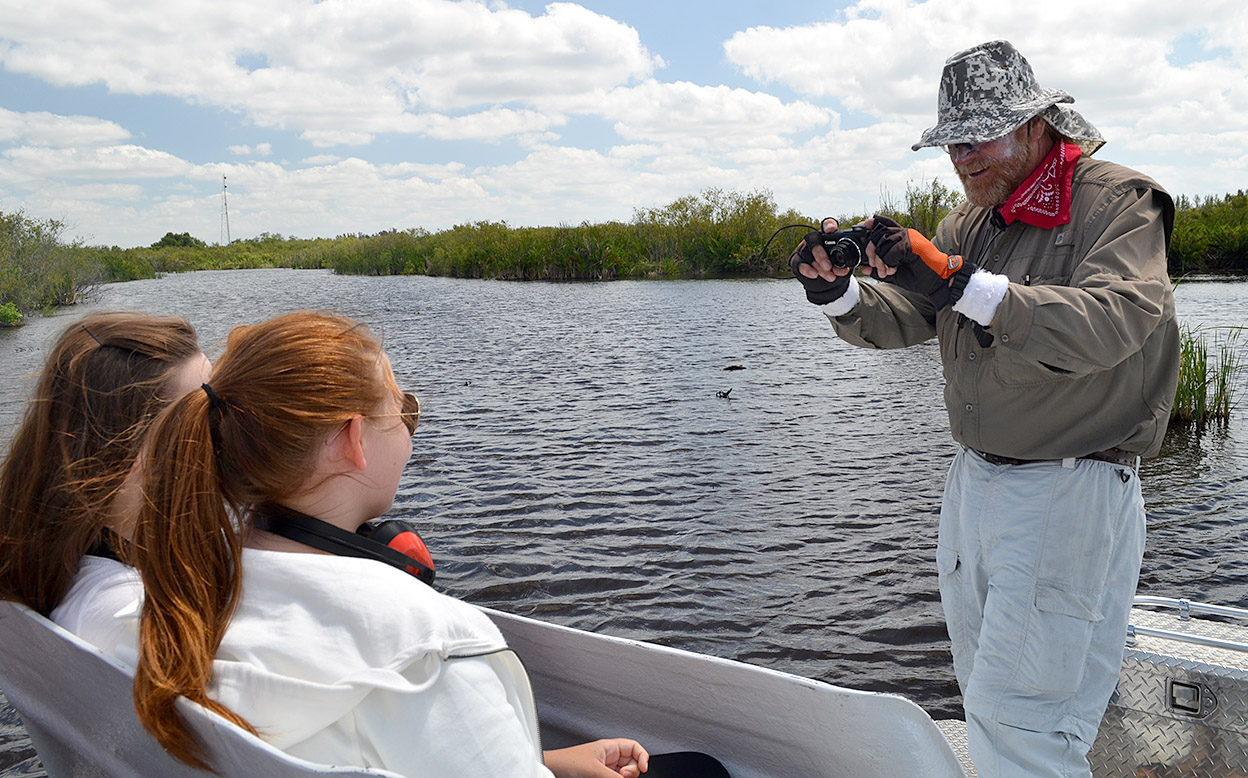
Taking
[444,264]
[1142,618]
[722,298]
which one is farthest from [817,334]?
[444,264]

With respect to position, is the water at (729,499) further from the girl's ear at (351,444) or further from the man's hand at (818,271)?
the man's hand at (818,271)

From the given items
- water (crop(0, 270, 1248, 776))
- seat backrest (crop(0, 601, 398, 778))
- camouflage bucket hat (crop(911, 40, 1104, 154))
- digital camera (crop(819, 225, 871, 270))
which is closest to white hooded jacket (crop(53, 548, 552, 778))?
seat backrest (crop(0, 601, 398, 778))

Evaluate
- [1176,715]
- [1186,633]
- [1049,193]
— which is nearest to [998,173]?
[1049,193]

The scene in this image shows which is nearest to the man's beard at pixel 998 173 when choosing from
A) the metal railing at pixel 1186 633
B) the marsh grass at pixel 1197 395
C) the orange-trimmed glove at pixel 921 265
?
the orange-trimmed glove at pixel 921 265

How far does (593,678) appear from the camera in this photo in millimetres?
2242

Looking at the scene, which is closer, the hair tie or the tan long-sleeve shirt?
the hair tie

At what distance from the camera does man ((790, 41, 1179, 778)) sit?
2.19 m

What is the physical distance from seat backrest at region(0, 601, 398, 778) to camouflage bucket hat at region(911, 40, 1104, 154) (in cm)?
215

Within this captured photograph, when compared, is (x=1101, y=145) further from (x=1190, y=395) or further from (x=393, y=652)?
(x=1190, y=395)

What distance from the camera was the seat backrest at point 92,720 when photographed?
1.33 meters

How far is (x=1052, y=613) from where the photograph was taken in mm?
2277

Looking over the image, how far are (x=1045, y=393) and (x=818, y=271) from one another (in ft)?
2.36

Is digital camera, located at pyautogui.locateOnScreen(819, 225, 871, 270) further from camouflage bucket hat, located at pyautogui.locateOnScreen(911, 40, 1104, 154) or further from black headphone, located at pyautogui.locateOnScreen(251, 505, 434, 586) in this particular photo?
black headphone, located at pyautogui.locateOnScreen(251, 505, 434, 586)

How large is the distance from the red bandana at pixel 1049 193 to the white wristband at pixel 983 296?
1.17ft
